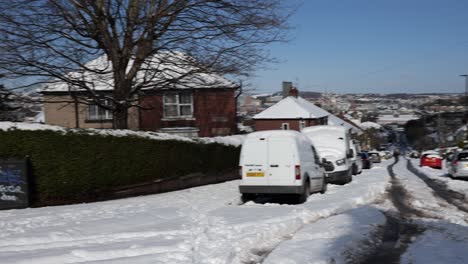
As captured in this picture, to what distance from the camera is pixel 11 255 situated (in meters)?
7.88

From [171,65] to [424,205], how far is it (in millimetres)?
9641

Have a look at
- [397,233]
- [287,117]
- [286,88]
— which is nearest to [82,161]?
[397,233]

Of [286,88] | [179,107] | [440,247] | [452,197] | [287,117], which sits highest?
[286,88]

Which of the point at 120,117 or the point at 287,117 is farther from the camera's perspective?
the point at 287,117

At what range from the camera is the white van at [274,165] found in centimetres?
1392

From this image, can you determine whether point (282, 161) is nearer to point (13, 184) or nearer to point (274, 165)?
point (274, 165)

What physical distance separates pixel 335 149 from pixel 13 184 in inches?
490

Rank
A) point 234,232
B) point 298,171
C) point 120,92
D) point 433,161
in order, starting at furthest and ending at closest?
point 433,161 < point 120,92 < point 298,171 < point 234,232

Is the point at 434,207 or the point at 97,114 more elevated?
the point at 97,114

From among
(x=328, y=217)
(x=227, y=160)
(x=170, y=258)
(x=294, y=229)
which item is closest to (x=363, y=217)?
(x=328, y=217)

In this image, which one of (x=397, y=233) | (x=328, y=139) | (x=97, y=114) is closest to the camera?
(x=397, y=233)

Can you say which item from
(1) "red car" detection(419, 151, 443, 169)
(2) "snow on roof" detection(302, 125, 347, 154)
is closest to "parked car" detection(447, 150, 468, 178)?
(2) "snow on roof" detection(302, 125, 347, 154)

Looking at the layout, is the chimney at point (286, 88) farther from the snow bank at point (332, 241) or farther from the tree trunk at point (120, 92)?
the snow bank at point (332, 241)

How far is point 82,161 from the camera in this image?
14234 millimetres
